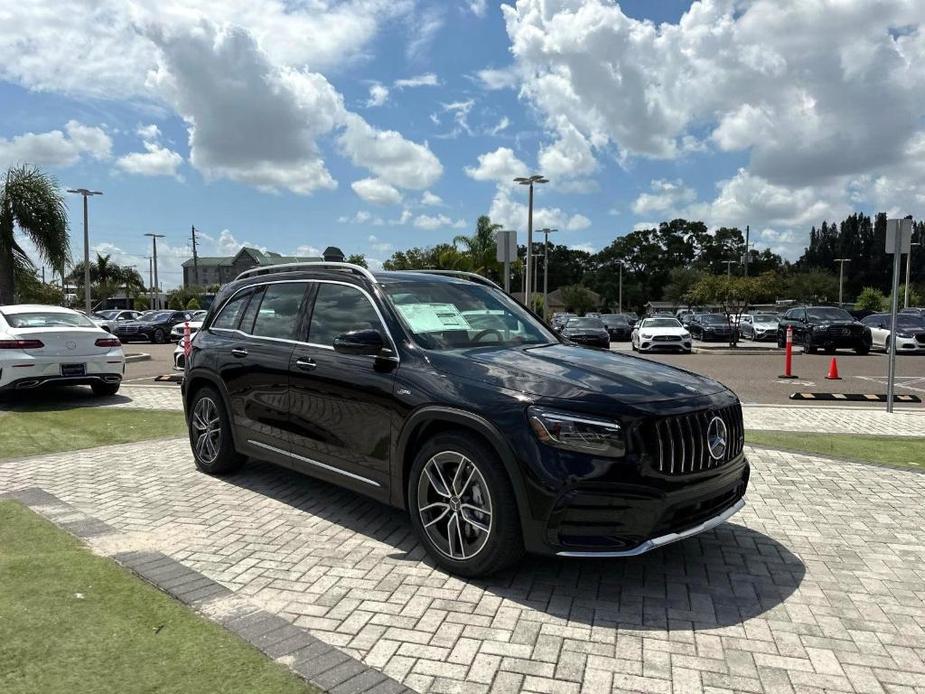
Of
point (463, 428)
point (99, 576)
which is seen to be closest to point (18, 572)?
point (99, 576)

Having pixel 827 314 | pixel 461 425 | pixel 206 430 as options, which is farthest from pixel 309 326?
pixel 827 314

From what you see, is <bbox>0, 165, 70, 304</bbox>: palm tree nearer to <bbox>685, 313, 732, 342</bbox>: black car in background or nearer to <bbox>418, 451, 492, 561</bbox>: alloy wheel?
<bbox>418, 451, 492, 561</bbox>: alloy wheel

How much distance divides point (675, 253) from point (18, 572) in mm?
106331

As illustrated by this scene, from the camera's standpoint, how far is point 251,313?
554 cm

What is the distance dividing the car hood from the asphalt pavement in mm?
8421

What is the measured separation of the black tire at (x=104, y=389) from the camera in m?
11.0

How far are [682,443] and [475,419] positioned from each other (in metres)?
1.04

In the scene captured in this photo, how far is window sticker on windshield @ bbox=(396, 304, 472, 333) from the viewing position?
4277 mm

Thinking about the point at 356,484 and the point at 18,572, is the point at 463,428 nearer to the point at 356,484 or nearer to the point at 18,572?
the point at 356,484

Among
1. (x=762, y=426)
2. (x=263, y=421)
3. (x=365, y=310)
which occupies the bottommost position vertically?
(x=762, y=426)

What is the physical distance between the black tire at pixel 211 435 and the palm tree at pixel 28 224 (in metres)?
15.7

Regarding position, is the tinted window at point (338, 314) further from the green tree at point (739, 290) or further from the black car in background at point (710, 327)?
the green tree at point (739, 290)

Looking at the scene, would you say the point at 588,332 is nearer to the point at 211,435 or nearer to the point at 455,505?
the point at 211,435

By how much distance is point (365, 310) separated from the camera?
4480mm
